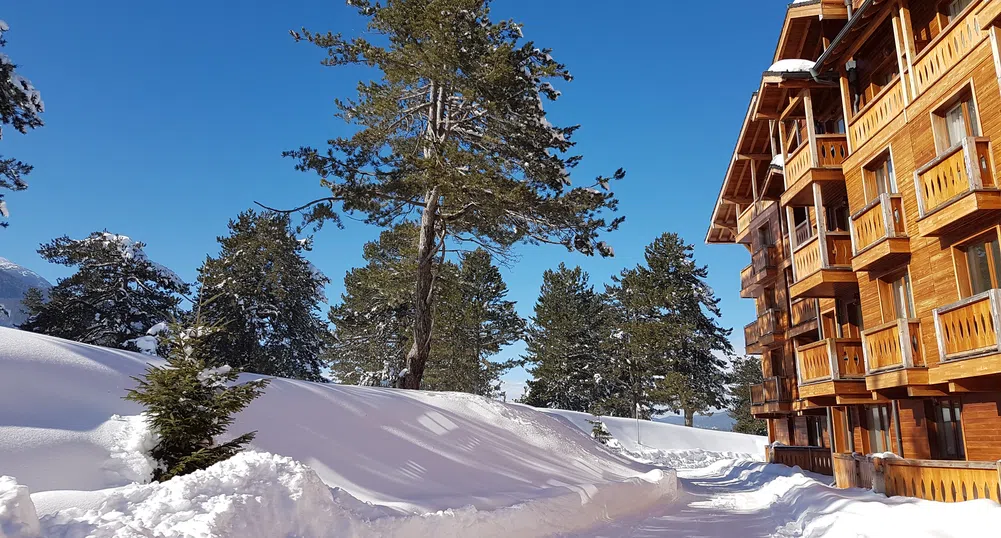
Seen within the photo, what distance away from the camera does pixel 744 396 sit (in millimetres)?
52969

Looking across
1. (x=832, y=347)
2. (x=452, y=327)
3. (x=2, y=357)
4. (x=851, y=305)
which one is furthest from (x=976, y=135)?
(x=452, y=327)

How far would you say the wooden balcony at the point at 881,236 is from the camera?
44.8 ft

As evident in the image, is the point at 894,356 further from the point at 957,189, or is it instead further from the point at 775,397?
the point at 775,397

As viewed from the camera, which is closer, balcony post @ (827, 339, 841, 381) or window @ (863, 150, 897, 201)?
window @ (863, 150, 897, 201)

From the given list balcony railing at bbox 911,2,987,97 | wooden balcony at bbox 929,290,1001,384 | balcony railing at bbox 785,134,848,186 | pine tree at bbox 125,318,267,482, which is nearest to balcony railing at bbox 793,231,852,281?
balcony railing at bbox 785,134,848,186

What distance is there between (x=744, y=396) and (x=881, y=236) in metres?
42.0

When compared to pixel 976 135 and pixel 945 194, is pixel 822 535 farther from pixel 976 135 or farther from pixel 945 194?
pixel 976 135

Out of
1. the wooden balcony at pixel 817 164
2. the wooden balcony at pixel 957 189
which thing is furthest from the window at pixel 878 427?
the wooden balcony at pixel 957 189

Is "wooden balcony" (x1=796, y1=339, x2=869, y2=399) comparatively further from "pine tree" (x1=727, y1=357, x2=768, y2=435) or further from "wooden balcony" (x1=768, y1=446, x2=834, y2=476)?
"pine tree" (x1=727, y1=357, x2=768, y2=435)

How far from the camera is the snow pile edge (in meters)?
5.01

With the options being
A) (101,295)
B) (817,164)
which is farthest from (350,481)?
(101,295)

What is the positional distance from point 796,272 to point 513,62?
33.0 ft

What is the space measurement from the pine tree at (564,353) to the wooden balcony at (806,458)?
2693 cm

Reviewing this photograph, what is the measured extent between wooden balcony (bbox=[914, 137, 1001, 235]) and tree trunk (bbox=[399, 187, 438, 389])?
12.4 m
